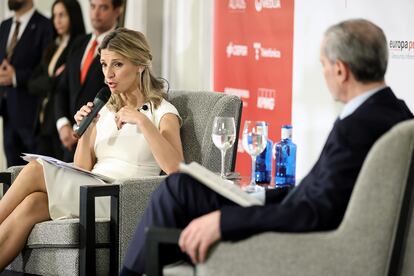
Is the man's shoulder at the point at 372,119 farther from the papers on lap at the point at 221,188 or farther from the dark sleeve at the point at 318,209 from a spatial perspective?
the papers on lap at the point at 221,188

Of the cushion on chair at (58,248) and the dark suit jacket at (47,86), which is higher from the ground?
the dark suit jacket at (47,86)

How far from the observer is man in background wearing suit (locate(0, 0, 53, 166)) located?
736 cm

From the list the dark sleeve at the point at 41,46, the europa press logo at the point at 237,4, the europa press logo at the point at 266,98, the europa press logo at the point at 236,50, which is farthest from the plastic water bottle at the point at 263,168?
the dark sleeve at the point at 41,46

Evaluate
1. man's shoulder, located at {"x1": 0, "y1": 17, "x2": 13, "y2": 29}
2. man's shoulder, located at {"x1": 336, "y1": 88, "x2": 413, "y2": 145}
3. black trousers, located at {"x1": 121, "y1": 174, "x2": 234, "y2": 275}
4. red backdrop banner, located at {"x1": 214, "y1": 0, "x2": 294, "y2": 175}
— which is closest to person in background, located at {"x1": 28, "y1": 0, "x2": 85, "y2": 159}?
man's shoulder, located at {"x1": 0, "y1": 17, "x2": 13, "y2": 29}

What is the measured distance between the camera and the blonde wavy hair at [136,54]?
14.4 feet

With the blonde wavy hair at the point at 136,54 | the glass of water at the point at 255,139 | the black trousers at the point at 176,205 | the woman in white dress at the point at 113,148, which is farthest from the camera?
the blonde wavy hair at the point at 136,54

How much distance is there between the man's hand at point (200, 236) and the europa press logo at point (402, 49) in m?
2.15

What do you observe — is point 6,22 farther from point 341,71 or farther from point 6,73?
point 341,71

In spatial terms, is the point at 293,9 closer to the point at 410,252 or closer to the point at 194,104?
the point at 194,104

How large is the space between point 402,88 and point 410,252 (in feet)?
6.38

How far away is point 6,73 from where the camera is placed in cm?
745

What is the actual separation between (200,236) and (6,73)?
495cm

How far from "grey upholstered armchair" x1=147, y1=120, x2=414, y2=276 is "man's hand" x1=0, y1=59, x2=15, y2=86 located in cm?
489

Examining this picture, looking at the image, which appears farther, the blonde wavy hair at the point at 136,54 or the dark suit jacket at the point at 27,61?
the dark suit jacket at the point at 27,61
